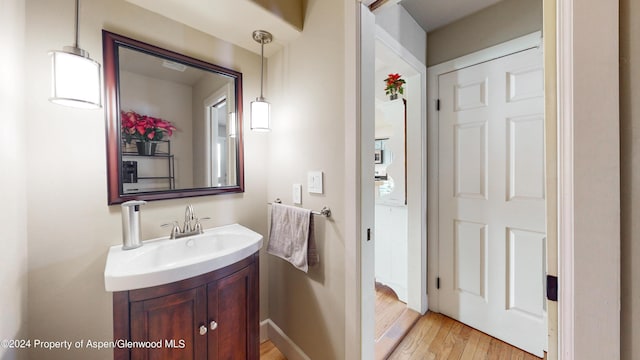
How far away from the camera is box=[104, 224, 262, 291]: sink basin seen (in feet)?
2.82

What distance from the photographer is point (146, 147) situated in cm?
123

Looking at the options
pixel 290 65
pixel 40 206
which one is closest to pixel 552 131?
pixel 290 65

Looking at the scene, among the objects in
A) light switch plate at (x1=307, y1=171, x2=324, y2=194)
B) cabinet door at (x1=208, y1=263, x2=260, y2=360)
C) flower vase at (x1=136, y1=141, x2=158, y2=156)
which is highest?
flower vase at (x1=136, y1=141, x2=158, y2=156)

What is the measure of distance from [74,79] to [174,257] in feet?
2.90

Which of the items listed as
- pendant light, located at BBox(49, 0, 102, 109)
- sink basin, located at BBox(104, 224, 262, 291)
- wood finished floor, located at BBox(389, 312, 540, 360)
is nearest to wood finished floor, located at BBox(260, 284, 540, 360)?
wood finished floor, located at BBox(389, 312, 540, 360)

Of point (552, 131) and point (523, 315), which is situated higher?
point (552, 131)

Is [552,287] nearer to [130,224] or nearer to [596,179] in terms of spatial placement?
[596,179]

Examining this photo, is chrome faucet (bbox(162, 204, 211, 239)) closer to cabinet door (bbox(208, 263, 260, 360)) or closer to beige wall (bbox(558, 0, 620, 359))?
cabinet door (bbox(208, 263, 260, 360))

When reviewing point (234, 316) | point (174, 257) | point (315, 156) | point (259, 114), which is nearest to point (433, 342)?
point (234, 316)

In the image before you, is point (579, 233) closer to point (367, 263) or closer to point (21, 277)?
point (367, 263)

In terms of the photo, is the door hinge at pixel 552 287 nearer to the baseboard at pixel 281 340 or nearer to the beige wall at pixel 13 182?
the baseboard at pixel 281 340

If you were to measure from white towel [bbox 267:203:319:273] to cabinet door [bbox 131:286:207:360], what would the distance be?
1.70ft

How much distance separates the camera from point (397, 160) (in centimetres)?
219

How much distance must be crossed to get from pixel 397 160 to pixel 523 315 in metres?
1.44
